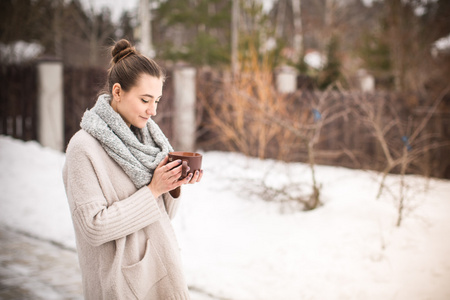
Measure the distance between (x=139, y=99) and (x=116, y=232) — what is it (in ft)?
1.92

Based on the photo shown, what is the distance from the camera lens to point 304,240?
448 centimetres

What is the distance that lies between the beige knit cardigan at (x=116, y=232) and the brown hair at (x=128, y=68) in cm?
30

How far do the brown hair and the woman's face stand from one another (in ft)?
0.07

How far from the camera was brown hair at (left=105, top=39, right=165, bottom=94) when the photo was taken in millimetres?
1751

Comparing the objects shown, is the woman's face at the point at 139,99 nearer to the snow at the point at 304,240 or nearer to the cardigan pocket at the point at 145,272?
the cardigan pocket at the point at 145,272

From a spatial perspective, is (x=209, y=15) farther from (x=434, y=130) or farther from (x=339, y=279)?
(x=339, y=279)

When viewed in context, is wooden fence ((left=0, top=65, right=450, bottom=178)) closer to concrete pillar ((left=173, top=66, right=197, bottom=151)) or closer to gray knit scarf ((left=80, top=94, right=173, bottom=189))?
concrete pillar ((left=173, top=66, right=197, bottom=151))

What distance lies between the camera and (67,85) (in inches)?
408

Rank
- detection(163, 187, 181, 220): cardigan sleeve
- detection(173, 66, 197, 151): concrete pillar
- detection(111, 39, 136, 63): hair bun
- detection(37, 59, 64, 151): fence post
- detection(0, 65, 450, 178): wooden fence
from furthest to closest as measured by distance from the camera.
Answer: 1. detection(173, 66, 197, 151): concrete pillar
2. detection(37, 59, 64, 151): fence post
3. detection(0, 65, 450, 178): wooden fence
4. detection(163, 187, 181, 220): cardigan sleeve
5. detection(111, 39, 136, 63): hair bun

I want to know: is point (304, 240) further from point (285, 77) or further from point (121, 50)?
point (285, 77)

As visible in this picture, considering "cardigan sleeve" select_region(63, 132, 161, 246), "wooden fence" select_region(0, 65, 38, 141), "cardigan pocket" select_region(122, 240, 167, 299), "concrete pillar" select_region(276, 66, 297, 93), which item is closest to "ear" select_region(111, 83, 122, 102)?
"cardigan sleeve" select_region(63, 132, 161, 246)

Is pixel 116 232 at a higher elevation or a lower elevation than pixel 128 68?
lower

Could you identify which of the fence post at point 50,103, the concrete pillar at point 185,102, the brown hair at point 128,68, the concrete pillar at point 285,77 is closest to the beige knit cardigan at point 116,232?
the brown hair at point 128,68

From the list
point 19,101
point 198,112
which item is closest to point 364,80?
point 198,112
